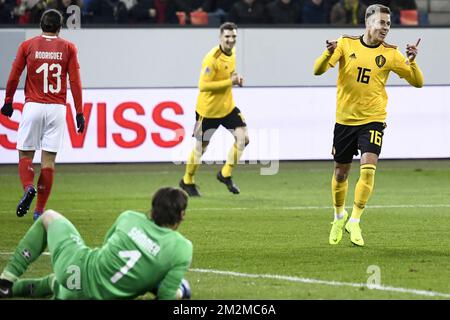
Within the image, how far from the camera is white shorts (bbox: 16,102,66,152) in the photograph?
13.0 metres

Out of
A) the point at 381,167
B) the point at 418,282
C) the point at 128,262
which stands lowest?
the point at 381,167

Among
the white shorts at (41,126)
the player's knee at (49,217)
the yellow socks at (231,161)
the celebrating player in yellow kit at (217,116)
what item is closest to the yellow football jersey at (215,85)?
the celebrating player in yellow kit at (217,116)

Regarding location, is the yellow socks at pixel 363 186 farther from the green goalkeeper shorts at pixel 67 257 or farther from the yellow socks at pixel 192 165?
the yellow socks at pixel 192 165

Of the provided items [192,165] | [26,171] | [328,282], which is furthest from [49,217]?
[192,165]

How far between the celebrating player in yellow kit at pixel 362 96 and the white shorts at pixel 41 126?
10.3 feet

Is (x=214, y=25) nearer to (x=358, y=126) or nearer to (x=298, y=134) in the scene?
(x=298, y=134)

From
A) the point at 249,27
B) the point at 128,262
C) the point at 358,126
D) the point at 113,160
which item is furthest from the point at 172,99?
the point at 128,262

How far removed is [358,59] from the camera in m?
11.8

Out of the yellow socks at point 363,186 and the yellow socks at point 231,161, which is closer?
the yellow socks at point 363,186

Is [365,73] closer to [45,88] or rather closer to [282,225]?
[282,225]

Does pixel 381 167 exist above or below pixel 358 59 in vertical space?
below

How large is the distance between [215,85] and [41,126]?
459cm

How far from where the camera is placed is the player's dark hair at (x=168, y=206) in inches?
298

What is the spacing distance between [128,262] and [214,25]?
1556 cm
